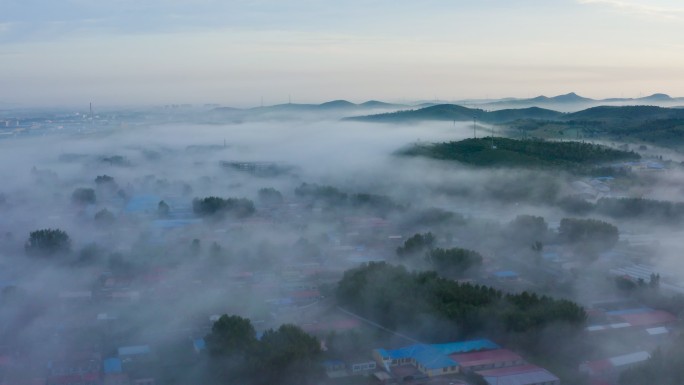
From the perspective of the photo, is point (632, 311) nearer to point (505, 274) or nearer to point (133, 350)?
point (505, 274)

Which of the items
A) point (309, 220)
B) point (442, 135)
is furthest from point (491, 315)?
point (442, 135)

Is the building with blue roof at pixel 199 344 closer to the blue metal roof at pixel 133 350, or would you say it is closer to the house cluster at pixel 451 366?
the blue metal roof at pixel 133 350

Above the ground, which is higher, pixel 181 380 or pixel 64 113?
pixel 64 113

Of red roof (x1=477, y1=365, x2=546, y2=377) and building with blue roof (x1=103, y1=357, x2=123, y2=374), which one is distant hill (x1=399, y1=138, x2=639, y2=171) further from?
building with blue roof (x1=103, y1=357, x2=123, y2=374)

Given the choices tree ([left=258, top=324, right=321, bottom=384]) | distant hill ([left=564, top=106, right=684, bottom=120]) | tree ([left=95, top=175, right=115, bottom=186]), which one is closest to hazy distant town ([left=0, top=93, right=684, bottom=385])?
tree ([left=258, top=324, right=321, bottom=384])

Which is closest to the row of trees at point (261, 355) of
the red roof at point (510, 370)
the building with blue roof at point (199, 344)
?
the building with blue roof at point (199, 344)

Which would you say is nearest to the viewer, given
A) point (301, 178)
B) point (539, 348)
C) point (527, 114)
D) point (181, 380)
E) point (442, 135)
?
point (181, 380)

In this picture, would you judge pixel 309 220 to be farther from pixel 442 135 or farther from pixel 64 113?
pixel 64 113
